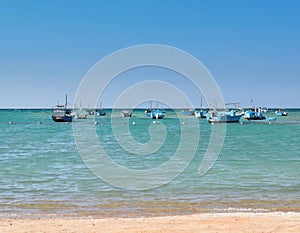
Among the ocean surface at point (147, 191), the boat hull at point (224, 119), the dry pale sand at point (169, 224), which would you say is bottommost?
the ocean surface at point (147, 191)

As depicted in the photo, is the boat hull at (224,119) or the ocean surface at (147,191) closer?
the ocean surface at (147,191)

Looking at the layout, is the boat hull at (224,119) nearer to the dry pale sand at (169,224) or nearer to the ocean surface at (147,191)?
the ocean surface at (147,191)

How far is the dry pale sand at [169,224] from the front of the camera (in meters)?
10.9

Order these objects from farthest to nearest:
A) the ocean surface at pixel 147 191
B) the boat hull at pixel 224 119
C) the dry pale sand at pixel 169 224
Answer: the boat hull at pixel 224 119 < the ocean surface at pixel 147 191 < the dry pale sand at pixel 169 224

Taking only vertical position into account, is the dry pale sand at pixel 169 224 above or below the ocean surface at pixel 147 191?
above

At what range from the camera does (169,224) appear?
11523 millimetres

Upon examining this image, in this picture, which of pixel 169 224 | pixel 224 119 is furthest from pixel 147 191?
pixel 224 119

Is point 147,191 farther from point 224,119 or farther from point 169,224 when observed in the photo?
point 224,119

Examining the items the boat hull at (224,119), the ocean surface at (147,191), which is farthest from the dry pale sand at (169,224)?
the boat hull at (224,119)

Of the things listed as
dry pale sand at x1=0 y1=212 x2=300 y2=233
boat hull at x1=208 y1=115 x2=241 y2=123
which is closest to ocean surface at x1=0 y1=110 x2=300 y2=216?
dry pale sand at x1=0 y1=212 x2=300 y2=233

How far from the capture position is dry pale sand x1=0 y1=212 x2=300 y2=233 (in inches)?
429

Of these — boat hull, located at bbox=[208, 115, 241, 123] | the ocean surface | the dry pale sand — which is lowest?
the ocean surface

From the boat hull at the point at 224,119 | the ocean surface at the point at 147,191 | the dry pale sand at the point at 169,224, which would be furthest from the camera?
the boat hull at the point at 224,119

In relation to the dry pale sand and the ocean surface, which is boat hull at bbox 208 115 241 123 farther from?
the dry pale sand
